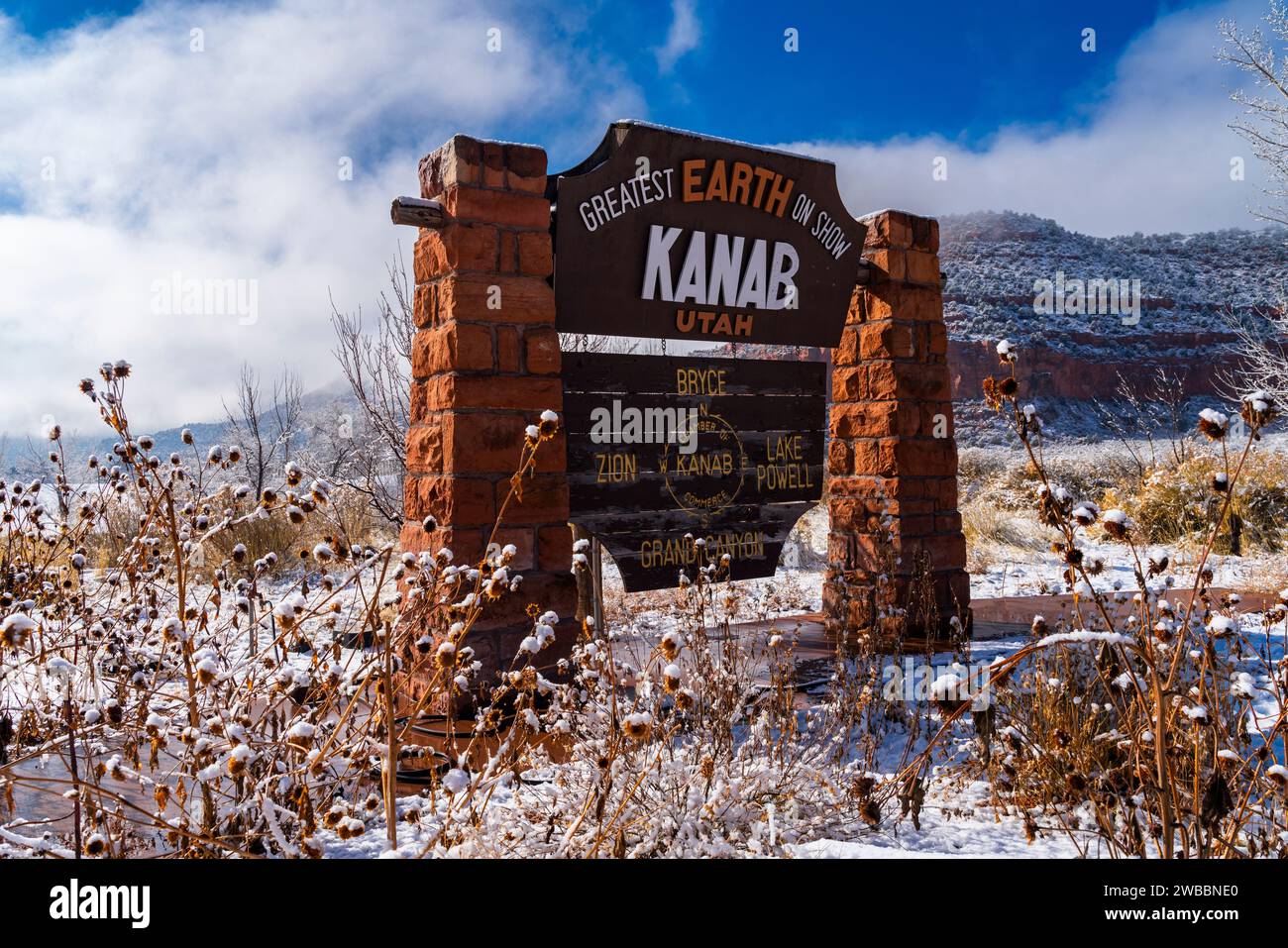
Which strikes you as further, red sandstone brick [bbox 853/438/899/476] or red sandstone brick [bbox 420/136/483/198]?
red sandstone brick [bbox 853/438/899/476]

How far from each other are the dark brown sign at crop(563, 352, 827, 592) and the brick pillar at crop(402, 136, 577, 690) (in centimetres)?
34

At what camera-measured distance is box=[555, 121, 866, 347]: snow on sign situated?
4383 mm

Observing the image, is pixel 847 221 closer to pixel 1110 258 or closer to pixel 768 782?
pixel 768 782

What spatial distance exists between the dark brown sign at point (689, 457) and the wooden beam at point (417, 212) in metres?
0.94

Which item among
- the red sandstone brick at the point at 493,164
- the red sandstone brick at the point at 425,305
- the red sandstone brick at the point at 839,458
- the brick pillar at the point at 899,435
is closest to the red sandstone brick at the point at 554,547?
the red sandstone brick at the point at 425,305

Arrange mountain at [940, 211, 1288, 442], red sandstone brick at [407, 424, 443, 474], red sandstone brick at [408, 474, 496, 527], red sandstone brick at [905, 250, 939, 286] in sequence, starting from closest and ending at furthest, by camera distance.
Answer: red sandstone brick at [408, 474, 496, 527], red sandstone brick at [407, 424, 443, 474], red sandstone brick at [905, 250, 939, 286], mountain at [940, 211, 1288, 442]

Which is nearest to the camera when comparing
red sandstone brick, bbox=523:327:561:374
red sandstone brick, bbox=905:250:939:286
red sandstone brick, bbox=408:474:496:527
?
red sandstone brick, bbox=408:474:496:527

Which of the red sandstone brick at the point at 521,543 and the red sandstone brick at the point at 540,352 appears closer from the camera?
the red sandstone brick at the point at 521,543

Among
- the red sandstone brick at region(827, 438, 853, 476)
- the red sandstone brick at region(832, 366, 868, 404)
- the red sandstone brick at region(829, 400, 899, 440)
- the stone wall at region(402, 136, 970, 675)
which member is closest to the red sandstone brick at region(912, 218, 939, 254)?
the red sandstone brick at region(832, 366, 868, 404)

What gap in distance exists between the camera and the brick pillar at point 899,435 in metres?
5.41

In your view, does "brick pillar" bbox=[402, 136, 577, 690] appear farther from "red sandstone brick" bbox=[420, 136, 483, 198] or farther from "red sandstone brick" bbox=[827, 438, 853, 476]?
"red sandstone brick" bbox=[827, 438, 853, 476]

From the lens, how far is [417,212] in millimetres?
3832

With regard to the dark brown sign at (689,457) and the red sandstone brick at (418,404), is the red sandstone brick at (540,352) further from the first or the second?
the red sandstone brick at (418,404)
